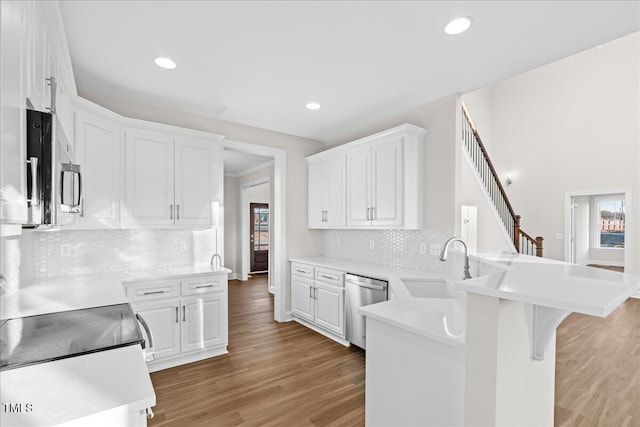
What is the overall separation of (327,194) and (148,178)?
216cm

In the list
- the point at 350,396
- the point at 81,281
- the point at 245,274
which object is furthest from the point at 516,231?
the point at 81,281

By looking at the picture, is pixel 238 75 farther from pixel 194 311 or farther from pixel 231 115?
pixel 194 311

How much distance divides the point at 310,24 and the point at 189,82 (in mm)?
1440

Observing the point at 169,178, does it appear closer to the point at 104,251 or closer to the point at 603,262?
the point at 104,251

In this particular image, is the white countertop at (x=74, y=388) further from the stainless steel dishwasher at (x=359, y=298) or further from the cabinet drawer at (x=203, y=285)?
the stainless steel dishwasher at (x=359, y=298)

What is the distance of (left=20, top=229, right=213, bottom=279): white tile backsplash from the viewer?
108 inches

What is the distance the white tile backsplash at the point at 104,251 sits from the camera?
8.98 ft

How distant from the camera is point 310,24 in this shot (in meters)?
2.05

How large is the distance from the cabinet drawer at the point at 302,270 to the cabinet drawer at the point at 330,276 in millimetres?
145

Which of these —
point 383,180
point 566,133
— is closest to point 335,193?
point 383,180

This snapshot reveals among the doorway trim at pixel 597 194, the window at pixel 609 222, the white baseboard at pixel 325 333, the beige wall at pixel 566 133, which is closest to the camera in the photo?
the white baseboard at pixel 325 333

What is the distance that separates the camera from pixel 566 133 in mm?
7301

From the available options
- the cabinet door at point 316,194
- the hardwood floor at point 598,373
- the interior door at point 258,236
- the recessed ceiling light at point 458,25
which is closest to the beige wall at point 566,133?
the hardwood floor at point 598,373

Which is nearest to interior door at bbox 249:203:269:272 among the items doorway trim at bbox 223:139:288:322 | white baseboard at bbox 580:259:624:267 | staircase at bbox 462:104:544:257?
doorway trim at bbox 223:139:288:322
